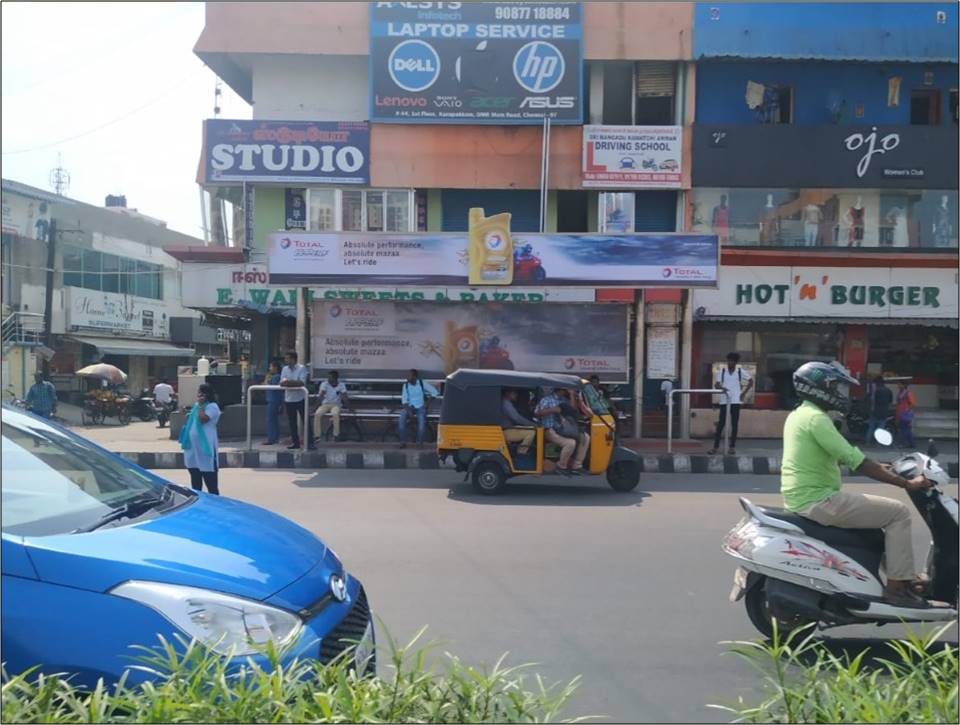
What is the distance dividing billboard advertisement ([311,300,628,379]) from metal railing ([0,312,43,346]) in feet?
44.9

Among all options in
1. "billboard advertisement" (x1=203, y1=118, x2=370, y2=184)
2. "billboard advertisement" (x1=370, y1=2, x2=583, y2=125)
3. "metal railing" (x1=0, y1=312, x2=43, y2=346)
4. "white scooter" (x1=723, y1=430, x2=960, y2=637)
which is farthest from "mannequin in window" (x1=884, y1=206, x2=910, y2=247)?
"metal railing" (x1=0, y1=312, x2=43, y2=346)

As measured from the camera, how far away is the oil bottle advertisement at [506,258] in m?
13.6

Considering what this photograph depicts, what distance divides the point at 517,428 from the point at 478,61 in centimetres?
1164

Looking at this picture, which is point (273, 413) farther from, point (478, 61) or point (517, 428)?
point (478, 61)

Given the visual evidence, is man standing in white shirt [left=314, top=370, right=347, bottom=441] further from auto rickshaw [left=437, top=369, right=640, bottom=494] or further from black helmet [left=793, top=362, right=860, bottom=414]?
black helmet [left=793, top=362, right=860, bottom=414]

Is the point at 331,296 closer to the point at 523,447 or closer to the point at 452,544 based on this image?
the point at 523,447

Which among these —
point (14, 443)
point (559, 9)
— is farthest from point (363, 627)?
point (559, 9)

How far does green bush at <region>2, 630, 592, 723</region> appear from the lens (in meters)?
2.56

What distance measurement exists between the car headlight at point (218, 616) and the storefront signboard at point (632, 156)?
1719cm

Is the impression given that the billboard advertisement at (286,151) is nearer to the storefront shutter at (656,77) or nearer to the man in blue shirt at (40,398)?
the man in blue shirt at (40,398)

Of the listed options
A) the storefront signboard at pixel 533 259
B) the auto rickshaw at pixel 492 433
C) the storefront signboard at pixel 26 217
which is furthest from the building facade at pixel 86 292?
the auto rickshaw at pixel 492 433

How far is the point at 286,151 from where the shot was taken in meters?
19.2

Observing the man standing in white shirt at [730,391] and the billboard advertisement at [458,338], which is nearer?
the man standing in white shirt at [730,391]

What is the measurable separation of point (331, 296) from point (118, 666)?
14.4 meters
